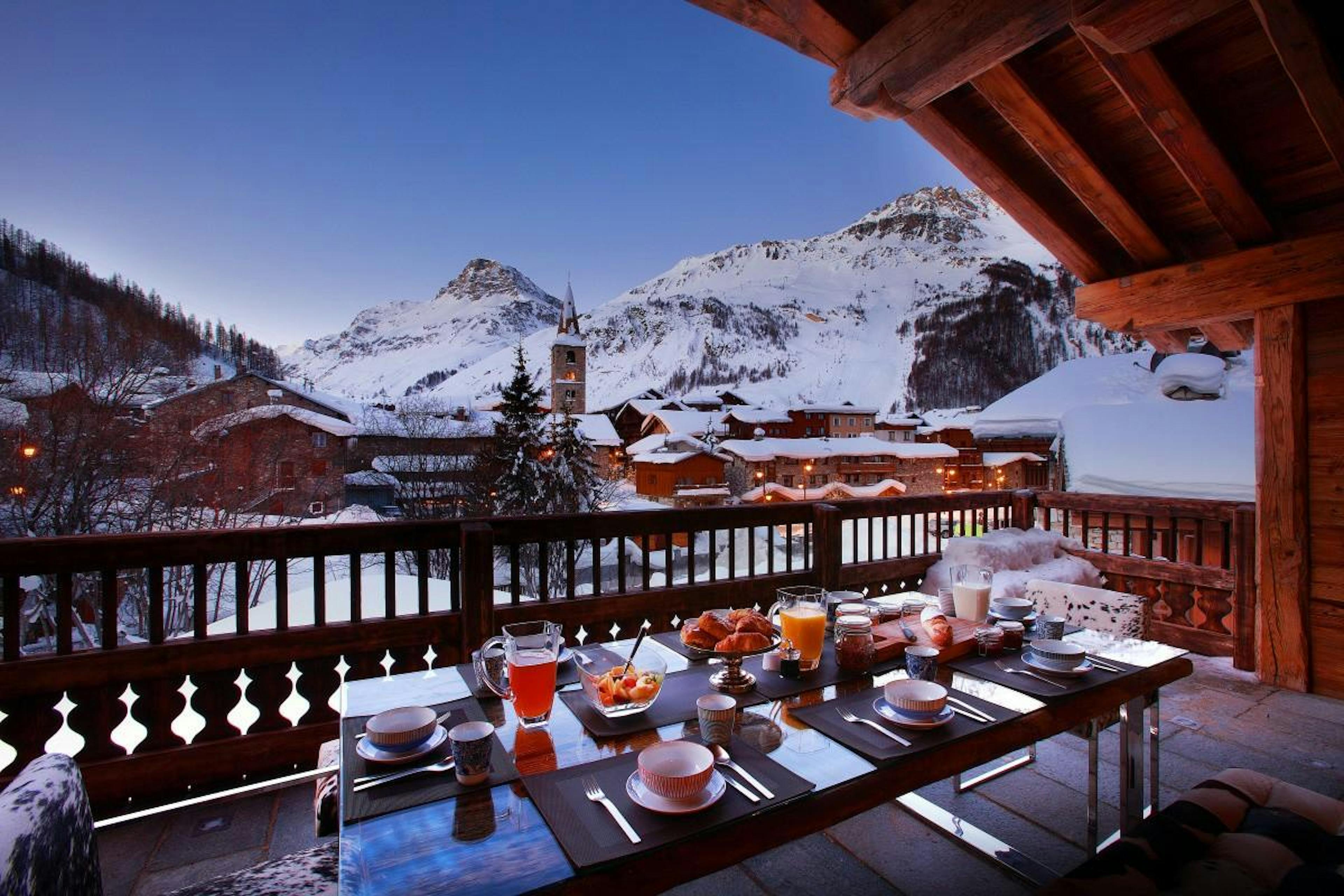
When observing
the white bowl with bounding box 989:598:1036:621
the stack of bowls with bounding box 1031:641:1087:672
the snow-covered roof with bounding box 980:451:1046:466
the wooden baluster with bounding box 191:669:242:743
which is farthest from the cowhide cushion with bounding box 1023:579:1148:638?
the snow-covered roof with bounding box 980:451:1046:466

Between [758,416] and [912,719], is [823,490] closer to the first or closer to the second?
[758,416]

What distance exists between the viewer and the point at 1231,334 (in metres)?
3.99

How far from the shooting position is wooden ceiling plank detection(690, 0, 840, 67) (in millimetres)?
2121

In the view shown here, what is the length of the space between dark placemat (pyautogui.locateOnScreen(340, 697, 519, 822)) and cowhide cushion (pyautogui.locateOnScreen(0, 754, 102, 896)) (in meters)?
0.34

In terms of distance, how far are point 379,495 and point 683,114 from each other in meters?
36.7

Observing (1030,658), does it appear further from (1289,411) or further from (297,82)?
(297,82)

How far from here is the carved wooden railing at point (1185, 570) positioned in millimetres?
3619

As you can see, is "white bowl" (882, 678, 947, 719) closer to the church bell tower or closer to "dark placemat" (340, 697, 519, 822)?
"dark placemat" (340, 697, 519, 822)

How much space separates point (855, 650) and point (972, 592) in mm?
599

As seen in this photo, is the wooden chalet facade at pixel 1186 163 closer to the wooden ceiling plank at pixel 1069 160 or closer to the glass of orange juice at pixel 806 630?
the wooden ceiling plank at pixel 1069 160

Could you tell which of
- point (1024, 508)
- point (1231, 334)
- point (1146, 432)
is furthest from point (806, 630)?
point (1146, 432)

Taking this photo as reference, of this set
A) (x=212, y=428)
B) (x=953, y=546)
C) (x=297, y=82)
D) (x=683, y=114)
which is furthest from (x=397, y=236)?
(x=953, y=546)

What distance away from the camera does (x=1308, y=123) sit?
281 centimetres

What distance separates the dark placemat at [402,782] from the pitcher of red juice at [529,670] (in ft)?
0.29
